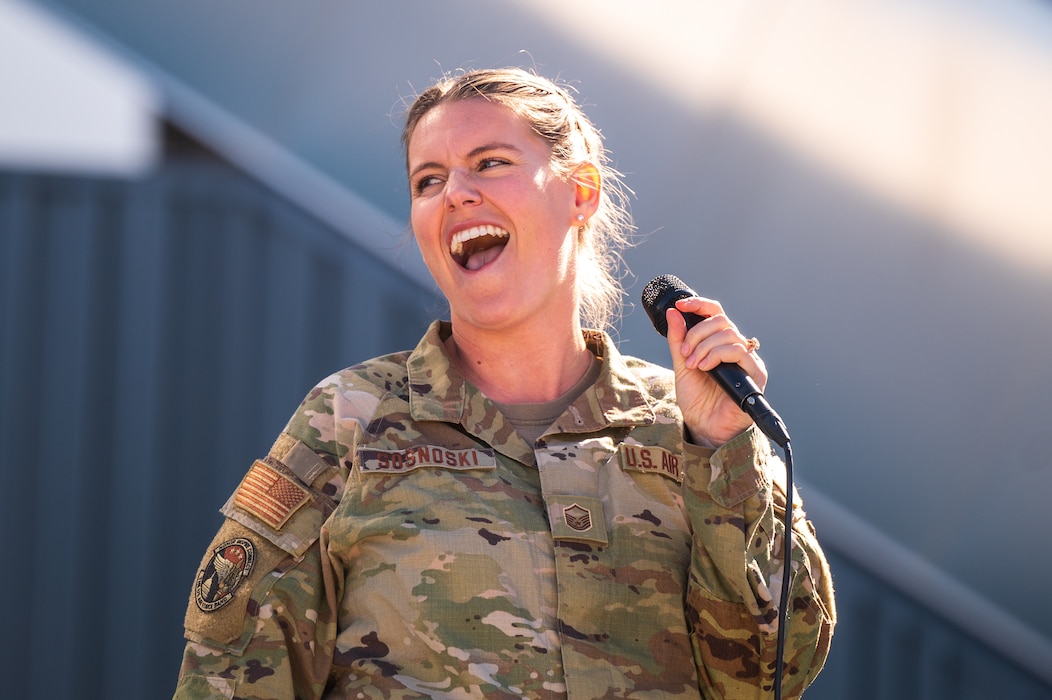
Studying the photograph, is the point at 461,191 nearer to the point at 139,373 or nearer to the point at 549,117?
the point at 549,117

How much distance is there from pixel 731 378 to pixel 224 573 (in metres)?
0.76

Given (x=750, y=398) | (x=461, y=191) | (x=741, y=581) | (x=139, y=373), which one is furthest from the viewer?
(x=139, y=373)

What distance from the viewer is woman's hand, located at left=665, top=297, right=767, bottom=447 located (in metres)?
1.61

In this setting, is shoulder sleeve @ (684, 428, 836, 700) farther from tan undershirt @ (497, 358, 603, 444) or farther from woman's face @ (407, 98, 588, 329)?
woman's face @ (407, 98, 588, 329)

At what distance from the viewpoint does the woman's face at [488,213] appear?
6.06 feet

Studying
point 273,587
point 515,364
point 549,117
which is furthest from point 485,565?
point 549,117

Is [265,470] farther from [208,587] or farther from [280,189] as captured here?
[280,189]

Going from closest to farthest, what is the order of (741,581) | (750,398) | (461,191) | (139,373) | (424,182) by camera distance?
(750,398)
(741,581)
(461,191)
(424,182)
(139,373)

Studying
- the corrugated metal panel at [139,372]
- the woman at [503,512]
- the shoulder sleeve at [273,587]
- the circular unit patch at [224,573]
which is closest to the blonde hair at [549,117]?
the woman at [503,512]

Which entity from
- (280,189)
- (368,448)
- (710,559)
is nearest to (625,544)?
(710,559)

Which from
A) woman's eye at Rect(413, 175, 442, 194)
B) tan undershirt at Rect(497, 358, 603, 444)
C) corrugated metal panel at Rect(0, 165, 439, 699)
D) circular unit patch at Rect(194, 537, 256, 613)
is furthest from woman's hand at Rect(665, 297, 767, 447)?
corrugated metal panel at Rect(0, 165, 439, 699)

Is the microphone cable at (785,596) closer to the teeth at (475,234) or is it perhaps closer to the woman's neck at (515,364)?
the woman's neck at (515,364)

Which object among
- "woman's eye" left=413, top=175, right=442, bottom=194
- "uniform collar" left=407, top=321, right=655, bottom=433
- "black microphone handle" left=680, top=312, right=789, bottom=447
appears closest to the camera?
"black microphone handle" left=680, top=312, right=789, bottom=447

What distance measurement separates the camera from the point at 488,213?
6.07 feet
